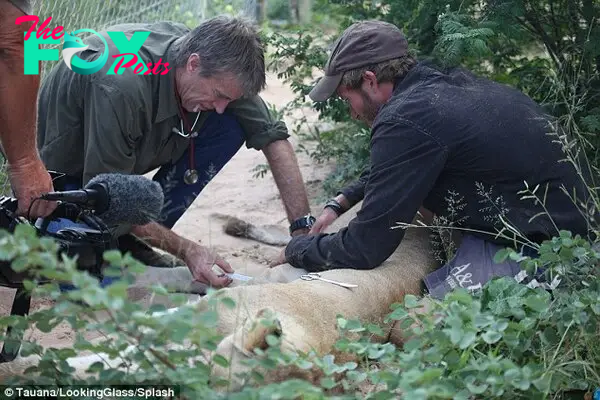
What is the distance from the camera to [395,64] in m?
3.86

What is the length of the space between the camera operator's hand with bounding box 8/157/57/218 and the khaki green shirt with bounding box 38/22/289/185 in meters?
0.75

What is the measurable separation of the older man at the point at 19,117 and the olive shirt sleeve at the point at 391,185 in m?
1.24

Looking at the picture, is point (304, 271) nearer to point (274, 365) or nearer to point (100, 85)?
point (100, 85)

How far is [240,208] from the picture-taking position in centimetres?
568

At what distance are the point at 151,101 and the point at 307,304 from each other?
137 centimetres

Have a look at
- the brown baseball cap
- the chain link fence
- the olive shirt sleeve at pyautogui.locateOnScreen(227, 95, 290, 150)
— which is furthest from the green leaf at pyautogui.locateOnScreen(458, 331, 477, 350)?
the chain link fence

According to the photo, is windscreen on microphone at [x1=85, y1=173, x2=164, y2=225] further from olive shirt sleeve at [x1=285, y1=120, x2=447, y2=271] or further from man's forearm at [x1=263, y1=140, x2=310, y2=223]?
man's forearm at [x1=263, y1=140, x2=310, y2=223]

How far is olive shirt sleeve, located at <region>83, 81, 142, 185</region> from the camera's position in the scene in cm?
402

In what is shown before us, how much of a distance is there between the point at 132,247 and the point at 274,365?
2.47 m

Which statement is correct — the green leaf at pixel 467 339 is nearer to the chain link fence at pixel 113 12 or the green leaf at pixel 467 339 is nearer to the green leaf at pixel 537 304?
the green leaf at pixel 537 304

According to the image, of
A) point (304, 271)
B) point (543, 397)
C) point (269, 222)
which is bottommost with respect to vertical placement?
point (269, 222)

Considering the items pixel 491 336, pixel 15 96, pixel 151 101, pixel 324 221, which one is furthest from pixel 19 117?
pixel 491 336

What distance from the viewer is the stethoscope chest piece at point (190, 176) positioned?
464cm

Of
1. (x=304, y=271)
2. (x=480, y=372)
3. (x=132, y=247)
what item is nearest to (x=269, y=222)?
(x=132, y=247)
